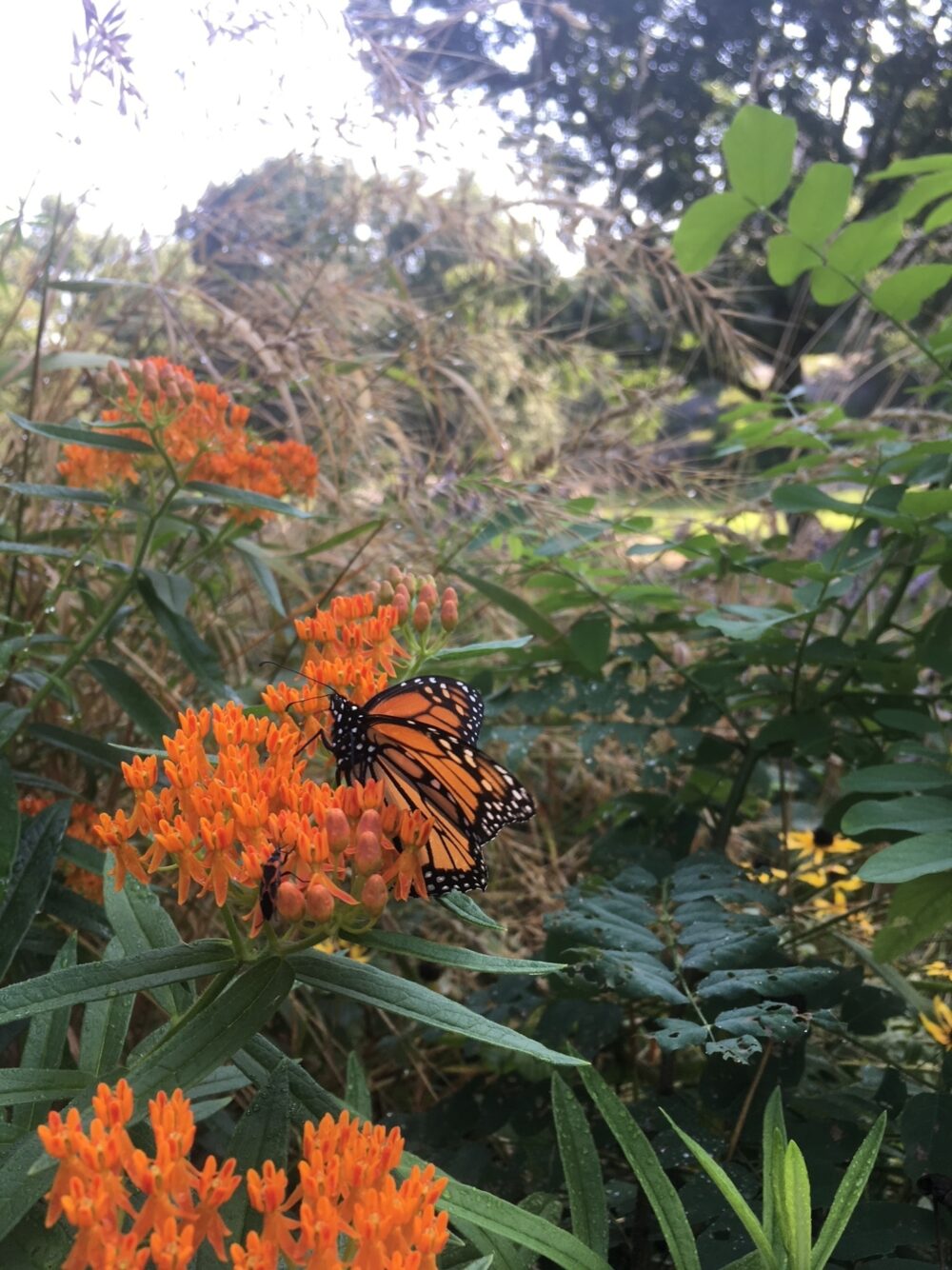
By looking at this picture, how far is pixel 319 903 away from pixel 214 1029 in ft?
0.50

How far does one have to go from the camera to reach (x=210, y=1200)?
2.58ft

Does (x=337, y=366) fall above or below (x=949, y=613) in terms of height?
above

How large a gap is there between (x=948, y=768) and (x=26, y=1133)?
144 cm

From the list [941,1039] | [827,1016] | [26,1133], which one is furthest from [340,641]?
[941,1039]

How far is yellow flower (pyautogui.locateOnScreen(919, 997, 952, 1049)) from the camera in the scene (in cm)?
168

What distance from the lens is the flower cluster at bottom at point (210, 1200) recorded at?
74 centimetres

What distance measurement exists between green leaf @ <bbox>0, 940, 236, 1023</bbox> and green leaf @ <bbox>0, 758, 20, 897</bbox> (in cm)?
48

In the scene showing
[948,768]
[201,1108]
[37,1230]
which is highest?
[948,768]

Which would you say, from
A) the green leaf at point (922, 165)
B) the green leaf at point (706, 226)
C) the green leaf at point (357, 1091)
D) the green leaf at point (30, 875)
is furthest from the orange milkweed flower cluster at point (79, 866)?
the green leaf at point (922, 165)

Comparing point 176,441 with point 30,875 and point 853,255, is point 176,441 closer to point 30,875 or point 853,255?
point 30,875

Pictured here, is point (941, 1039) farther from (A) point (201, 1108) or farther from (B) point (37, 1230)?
(B) point (37, 1230)

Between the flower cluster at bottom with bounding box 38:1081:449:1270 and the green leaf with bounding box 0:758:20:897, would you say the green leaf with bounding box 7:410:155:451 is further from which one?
the flower cluster at bottom with bounding box 38:1081:449:1270

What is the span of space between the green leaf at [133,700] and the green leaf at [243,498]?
1.13 ft

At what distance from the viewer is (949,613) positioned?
196 cm
